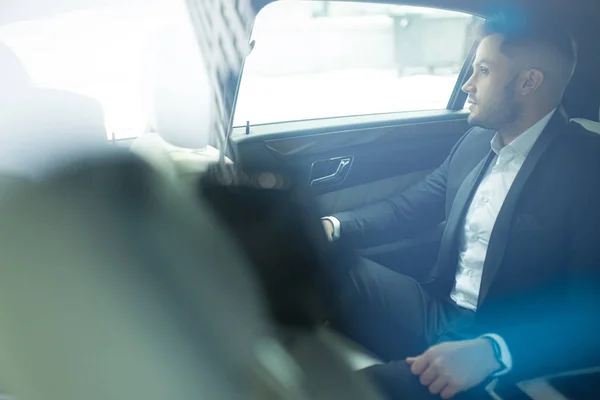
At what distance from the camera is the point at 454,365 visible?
755 mm

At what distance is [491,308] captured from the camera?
0.77 metres

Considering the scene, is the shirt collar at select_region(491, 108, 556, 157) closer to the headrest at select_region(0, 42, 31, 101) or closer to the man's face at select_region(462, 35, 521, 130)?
the man's face at select_region(462, 35, 521, 130)

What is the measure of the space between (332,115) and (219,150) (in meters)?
0.18

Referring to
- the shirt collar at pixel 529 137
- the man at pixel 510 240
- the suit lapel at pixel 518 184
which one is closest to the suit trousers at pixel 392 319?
the man at pixel 510 240

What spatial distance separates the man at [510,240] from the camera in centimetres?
75

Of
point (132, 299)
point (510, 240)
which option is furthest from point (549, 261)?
point (132, 299)

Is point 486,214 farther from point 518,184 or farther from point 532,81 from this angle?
point 532,81

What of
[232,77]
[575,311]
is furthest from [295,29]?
[575,311]

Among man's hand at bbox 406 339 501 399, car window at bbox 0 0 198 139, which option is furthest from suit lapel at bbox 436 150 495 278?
car window at bbox 0 0 198 139

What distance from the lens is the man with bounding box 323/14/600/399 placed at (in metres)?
0.75

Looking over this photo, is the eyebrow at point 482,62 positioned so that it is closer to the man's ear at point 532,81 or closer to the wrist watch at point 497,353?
the man's ear at point 532,81

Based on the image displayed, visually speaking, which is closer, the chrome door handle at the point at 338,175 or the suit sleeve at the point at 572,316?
the suit sleeve at the point at 572,316

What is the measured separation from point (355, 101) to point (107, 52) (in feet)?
1.24

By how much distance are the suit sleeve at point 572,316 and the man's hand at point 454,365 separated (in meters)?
0.03
